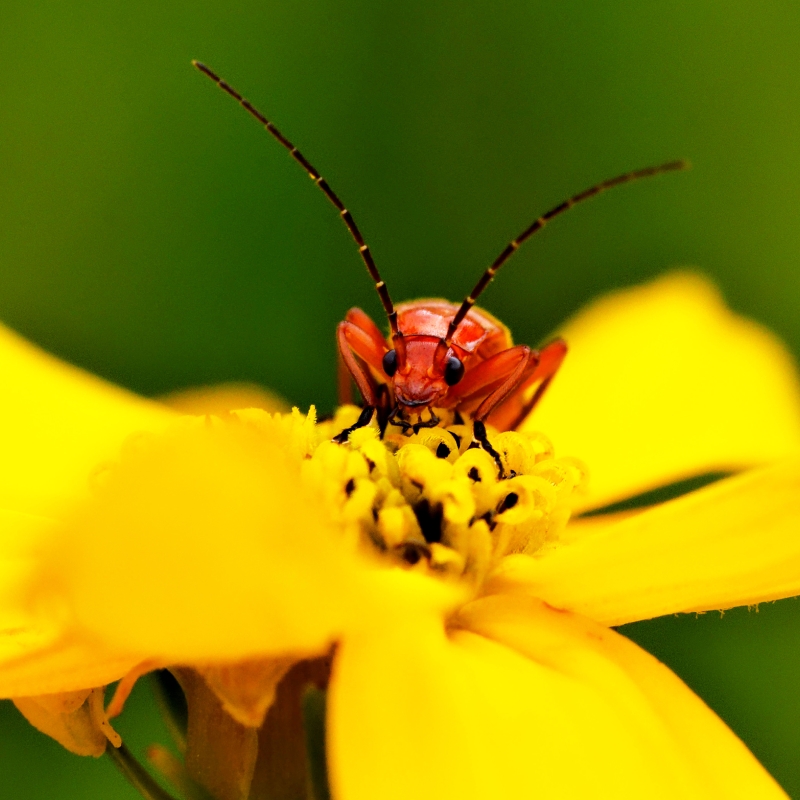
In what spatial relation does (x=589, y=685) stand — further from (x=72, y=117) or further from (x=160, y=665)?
(x=72, y=117)

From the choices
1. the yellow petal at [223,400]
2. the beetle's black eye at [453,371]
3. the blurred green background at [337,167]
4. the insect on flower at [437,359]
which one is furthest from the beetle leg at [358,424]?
the blurred green background at [337,167]

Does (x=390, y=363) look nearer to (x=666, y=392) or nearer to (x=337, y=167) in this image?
(x=666, y=392)

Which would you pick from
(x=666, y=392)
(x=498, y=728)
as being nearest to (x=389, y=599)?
(x=498, y=728)

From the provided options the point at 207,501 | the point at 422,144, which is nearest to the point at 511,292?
the point at 422,144

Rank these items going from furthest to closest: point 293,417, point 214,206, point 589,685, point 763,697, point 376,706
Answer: point 214,206 → point 763,697 → point 293,417 → point 589,685 → point 376,706

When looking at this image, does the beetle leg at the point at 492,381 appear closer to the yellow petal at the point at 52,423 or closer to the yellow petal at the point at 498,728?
the yellow petal at the point at 52,423

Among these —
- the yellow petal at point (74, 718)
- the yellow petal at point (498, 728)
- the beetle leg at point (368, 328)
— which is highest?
the beetle leg at point (368, 328)
